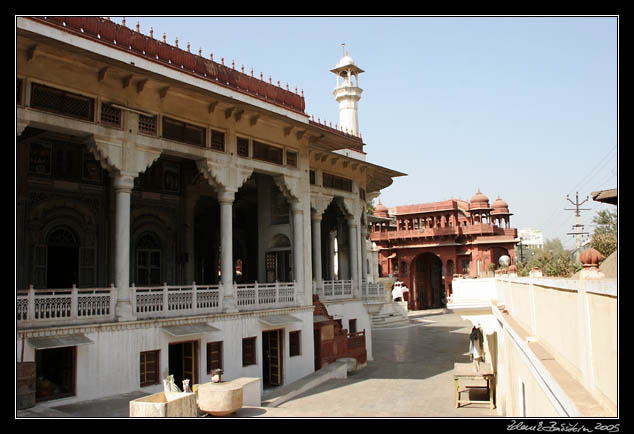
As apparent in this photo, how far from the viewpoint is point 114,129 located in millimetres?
14141

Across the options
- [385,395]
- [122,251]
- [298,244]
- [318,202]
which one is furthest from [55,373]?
[318,202]

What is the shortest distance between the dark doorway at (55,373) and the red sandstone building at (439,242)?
140ft

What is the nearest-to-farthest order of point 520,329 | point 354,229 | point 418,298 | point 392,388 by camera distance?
point 520,329
point 392,388
point 354,229
point 418,298

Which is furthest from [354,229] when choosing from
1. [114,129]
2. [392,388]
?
[114,129]

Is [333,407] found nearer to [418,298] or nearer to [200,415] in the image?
[200,415]

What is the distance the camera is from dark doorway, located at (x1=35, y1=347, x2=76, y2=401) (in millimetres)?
12344

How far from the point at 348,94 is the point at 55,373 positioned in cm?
2898

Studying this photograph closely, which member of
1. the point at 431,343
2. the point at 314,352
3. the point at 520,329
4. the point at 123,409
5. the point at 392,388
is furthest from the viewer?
the point at 431,343

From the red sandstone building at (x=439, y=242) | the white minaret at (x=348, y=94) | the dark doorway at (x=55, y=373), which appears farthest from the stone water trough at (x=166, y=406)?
the red sandstone building at (x=439, y=242)

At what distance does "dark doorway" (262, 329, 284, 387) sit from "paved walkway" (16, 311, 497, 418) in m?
1.49

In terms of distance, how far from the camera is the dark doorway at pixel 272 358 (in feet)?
61.7

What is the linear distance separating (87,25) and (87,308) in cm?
743

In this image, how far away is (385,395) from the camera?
1723 cm

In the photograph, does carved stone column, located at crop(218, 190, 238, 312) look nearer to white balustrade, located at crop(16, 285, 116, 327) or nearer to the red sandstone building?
white balustrade, located at crop(16, 285, 116, 327)
